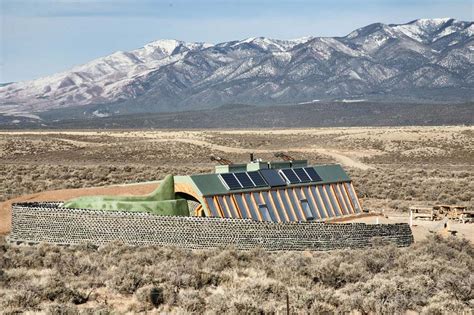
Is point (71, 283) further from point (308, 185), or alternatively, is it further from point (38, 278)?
point (308, 185)

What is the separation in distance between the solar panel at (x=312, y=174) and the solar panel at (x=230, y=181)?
12.2 ft

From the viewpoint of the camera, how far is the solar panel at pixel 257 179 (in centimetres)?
→ 2685

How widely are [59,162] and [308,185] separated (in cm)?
5786

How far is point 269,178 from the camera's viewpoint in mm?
27438

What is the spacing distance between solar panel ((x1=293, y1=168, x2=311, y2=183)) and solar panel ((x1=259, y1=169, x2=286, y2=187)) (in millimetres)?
1135

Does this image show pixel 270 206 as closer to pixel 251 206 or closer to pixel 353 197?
pixel 251 206

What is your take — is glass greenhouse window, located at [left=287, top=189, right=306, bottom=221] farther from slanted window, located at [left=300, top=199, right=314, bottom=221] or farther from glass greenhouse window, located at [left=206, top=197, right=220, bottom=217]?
glass greenhouse window, located at [left=206, top=197, right=220, bottom=217]

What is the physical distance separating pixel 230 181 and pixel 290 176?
9.55ft

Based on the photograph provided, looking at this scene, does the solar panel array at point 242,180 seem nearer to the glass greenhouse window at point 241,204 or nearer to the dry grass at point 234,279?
the glass greenhouse window at point 241,204

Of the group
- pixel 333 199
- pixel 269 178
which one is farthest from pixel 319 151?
pixel 269 178

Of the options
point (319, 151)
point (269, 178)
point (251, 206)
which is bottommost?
point (319, 151)

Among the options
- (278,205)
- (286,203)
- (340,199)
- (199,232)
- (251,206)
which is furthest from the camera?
(340,199)

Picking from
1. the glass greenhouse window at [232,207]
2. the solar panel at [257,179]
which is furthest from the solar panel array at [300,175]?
the glass greenhouse window at [232,207]

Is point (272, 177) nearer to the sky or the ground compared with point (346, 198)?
nearer to the sky
